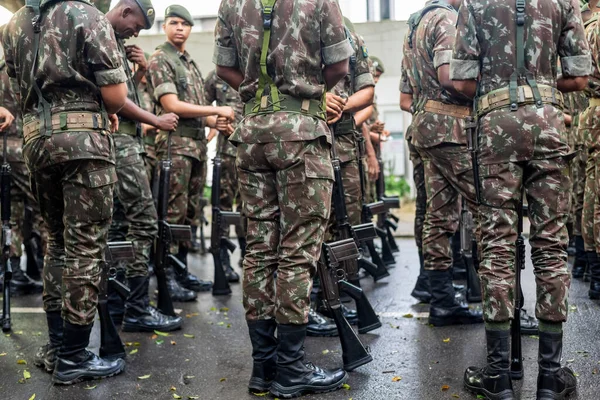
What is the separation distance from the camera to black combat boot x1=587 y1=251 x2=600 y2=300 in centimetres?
557

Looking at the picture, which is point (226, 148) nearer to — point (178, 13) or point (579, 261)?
point (178, 13)

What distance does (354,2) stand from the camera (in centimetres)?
1312

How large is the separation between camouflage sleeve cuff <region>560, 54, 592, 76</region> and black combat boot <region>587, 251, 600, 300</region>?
2341 mm

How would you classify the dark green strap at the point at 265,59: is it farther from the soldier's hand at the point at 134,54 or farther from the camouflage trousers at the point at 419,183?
the camouflage trousers at the point at 419,183

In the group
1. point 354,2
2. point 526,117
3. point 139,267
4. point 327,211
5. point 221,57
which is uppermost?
point 354,2

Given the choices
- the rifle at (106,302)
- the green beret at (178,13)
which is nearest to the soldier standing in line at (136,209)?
the rifle at (106,302)

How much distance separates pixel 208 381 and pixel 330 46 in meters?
1.90

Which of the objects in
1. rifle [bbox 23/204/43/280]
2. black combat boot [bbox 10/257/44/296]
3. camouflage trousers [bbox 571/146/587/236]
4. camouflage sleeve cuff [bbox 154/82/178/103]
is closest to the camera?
camouflage sleeve cuff [bbox 154/82/178/103]

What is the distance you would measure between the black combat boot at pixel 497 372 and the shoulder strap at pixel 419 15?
2.33m

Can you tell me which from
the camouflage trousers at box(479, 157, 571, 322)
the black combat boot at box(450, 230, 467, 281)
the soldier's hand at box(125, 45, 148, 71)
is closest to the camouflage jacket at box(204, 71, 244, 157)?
the soldier's hand at box(125, 45, 148, 71)

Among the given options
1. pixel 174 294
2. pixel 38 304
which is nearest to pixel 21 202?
pixel 38 304

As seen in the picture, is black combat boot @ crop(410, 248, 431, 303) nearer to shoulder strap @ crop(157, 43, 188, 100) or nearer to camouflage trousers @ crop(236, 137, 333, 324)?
camouflage trousers @ crop(236, 137, 333, 324)

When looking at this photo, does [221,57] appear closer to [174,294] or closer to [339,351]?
[339,351]

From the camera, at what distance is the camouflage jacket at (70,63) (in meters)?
3.81
